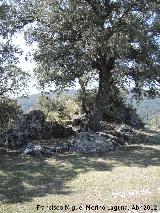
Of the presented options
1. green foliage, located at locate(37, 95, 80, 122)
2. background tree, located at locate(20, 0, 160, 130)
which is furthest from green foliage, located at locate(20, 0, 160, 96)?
green foliage, located at locate(37, 95, 80, 122)

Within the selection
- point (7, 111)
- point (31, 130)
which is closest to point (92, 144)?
point (7, 111)

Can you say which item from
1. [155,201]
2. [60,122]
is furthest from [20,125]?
[155,201]

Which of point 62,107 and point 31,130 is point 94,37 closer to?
point 31,130

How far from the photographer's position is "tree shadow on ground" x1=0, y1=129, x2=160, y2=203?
26.7 m

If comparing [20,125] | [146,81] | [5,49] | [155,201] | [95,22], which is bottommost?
[155,201]

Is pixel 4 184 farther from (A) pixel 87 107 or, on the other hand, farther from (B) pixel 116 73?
(A) pixel 87 107

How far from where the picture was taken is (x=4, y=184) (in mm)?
29156

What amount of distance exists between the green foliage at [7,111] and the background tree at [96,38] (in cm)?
660

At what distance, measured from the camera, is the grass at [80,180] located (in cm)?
2353

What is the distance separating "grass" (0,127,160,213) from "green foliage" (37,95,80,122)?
2158cm

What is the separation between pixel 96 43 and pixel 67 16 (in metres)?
4.79

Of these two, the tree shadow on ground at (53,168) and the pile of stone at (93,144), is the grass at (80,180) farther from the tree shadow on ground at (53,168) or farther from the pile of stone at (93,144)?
the pile of stone at (93,144)

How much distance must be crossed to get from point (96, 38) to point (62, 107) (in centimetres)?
2597

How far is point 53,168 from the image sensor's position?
34.9 meters
